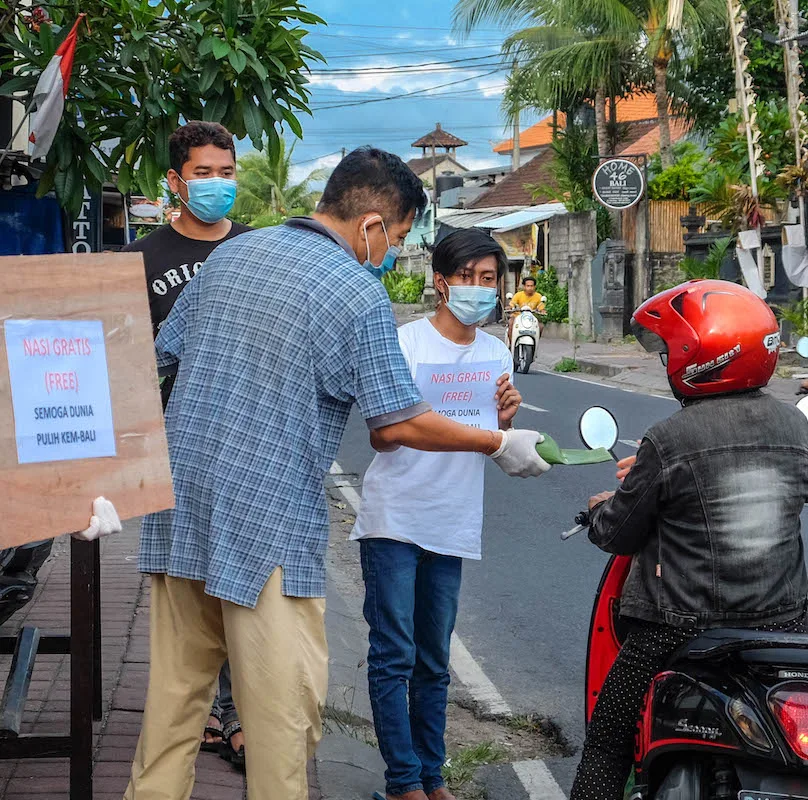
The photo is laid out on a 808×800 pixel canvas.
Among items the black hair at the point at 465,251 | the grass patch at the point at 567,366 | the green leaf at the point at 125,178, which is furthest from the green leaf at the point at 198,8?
the grass patch at the point at 567,366

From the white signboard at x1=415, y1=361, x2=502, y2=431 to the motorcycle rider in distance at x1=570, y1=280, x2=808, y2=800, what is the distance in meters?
1.05

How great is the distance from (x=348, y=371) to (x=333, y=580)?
4742 millimetres

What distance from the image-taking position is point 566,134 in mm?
33719

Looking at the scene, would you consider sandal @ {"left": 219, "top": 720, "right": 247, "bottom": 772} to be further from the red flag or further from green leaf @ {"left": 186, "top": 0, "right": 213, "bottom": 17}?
green leaf @ {"left": 186, "top": 0, "right": 213, "bottom": 17}

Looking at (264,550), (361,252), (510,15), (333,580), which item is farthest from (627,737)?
(510,15)

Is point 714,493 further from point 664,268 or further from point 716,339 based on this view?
point 664,268

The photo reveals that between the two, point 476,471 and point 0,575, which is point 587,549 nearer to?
point 476,471

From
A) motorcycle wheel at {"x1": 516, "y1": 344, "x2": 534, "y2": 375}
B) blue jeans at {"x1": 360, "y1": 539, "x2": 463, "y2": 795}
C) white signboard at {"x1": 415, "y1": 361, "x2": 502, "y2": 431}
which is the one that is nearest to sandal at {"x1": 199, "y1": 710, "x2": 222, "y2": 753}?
blue jeans at {"x1": 360, "y1": 539, "x2": 463, "y2": 795}

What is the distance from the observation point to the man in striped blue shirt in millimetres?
2830

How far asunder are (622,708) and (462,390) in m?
1.30

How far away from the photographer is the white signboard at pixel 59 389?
104 inches

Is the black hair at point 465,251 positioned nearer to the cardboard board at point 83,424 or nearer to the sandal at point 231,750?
the cardboard board at point 83,424

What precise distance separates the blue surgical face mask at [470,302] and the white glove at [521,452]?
874 mm

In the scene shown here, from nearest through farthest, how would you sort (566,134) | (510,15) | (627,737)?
(627,737) < (510,15) < (566,134)
